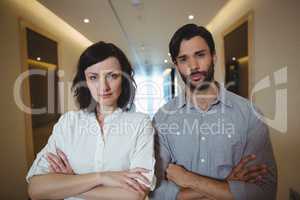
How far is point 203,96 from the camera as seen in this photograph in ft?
2.40

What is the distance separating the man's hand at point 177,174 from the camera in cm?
68

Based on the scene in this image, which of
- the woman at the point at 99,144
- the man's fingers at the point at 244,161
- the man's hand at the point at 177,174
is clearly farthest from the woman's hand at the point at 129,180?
the man's fingers at the point at 244,161

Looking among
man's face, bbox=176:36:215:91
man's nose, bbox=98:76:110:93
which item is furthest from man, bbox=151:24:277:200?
man's nose, bbox=98:76:110:93

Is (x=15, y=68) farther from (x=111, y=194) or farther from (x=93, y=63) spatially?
(x=111, y=194)

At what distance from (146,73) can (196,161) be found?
15.7 inches

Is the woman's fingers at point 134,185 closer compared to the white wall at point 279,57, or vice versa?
the woman's fingers at point 134,185

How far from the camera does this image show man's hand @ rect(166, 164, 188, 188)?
0.68 metres

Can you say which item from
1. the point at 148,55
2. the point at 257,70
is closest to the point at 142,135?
the point at 148,55

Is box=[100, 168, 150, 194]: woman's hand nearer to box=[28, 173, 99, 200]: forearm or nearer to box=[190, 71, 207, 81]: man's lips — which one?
box=[28, 173, 99, 200]: forearm

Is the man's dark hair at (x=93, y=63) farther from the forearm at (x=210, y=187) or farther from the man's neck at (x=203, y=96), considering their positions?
the forearm at (x=210, y=187)

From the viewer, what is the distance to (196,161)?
0.72 meters

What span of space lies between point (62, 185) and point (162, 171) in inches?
13.4

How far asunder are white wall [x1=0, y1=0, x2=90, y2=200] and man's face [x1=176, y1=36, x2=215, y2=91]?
0.41m

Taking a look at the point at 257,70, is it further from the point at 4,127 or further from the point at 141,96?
the point at 4,127
